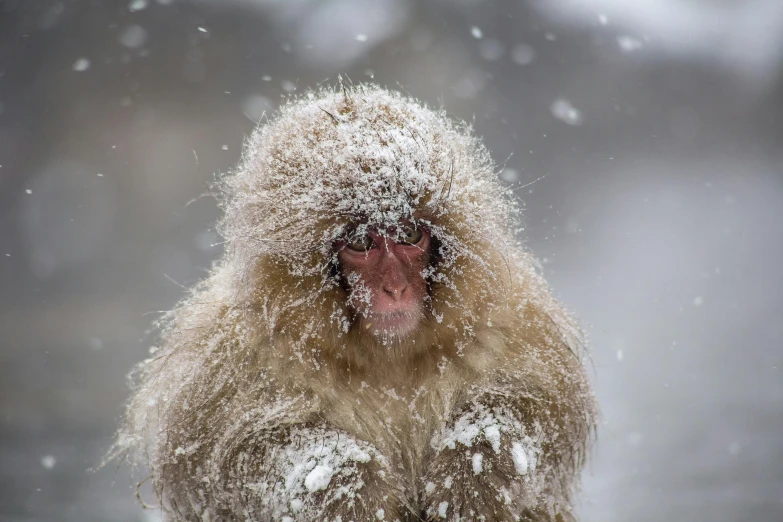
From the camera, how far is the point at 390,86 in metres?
4.65

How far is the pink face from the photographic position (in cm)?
177

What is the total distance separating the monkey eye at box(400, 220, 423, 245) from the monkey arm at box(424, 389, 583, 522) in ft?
1.54

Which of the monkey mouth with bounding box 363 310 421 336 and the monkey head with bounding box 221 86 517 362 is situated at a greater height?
the monkey head with bounding box 221 86 517 362

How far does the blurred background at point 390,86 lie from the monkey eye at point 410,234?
2740mm

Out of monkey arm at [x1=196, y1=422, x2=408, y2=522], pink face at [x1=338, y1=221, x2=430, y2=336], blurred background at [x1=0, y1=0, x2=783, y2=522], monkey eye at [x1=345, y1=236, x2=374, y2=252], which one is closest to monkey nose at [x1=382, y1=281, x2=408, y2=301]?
pink face at [x1=338, y1=221, x2=430, y2=336]

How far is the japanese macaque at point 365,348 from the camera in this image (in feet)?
5.75

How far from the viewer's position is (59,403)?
4473 mm

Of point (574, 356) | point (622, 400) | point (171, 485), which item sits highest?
point (622, 400)

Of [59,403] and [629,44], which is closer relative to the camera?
[59,403]

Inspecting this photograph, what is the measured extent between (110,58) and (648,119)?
362 centimetres

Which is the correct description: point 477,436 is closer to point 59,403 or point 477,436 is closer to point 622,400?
point 622,400

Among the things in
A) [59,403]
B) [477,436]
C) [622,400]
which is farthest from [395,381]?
[59,403]

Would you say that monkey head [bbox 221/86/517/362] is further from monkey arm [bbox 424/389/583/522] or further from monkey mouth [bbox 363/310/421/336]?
monkey arm [bbox 424/389/583/522]

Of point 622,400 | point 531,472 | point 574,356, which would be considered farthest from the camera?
point 622,400
